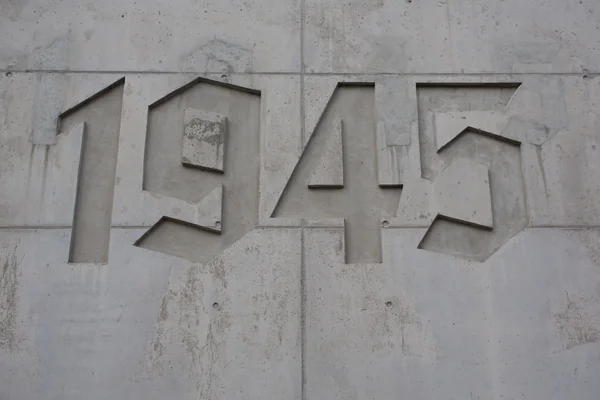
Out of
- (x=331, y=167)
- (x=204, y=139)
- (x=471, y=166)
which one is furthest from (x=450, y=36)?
(x=204, y=139)

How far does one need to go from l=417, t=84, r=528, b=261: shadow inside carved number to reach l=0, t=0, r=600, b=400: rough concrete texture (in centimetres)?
1

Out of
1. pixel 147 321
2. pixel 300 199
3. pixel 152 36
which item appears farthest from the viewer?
pixel 152 36

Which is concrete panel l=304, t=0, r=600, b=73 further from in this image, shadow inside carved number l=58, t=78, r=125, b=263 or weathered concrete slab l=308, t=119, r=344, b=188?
shadow inside carved number l=58, t=78, r=125, b=263

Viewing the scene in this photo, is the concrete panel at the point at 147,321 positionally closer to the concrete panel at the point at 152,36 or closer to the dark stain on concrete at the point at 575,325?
the concrete panel at the point at 152,36

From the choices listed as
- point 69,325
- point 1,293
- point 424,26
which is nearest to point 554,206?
point 424,26

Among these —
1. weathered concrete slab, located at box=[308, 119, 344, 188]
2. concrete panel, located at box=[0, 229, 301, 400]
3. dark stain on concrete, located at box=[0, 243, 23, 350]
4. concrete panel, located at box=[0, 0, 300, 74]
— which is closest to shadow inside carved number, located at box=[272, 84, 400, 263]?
weathered concrete slab, located at box=[308, 119, 344, 188]

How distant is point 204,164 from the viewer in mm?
4141

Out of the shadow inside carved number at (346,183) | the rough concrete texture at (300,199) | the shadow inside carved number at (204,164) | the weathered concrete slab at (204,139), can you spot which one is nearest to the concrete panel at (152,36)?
the rough concrete texture at (300,199)

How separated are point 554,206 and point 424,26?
4.86 feet

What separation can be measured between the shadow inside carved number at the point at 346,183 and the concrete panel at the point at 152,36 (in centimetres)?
49

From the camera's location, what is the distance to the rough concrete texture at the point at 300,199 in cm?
380

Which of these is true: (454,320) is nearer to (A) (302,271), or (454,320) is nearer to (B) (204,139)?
(A) (302,271)

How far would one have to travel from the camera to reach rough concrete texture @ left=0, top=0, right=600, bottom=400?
12.5 ft

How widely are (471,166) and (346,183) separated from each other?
81 centimetres
